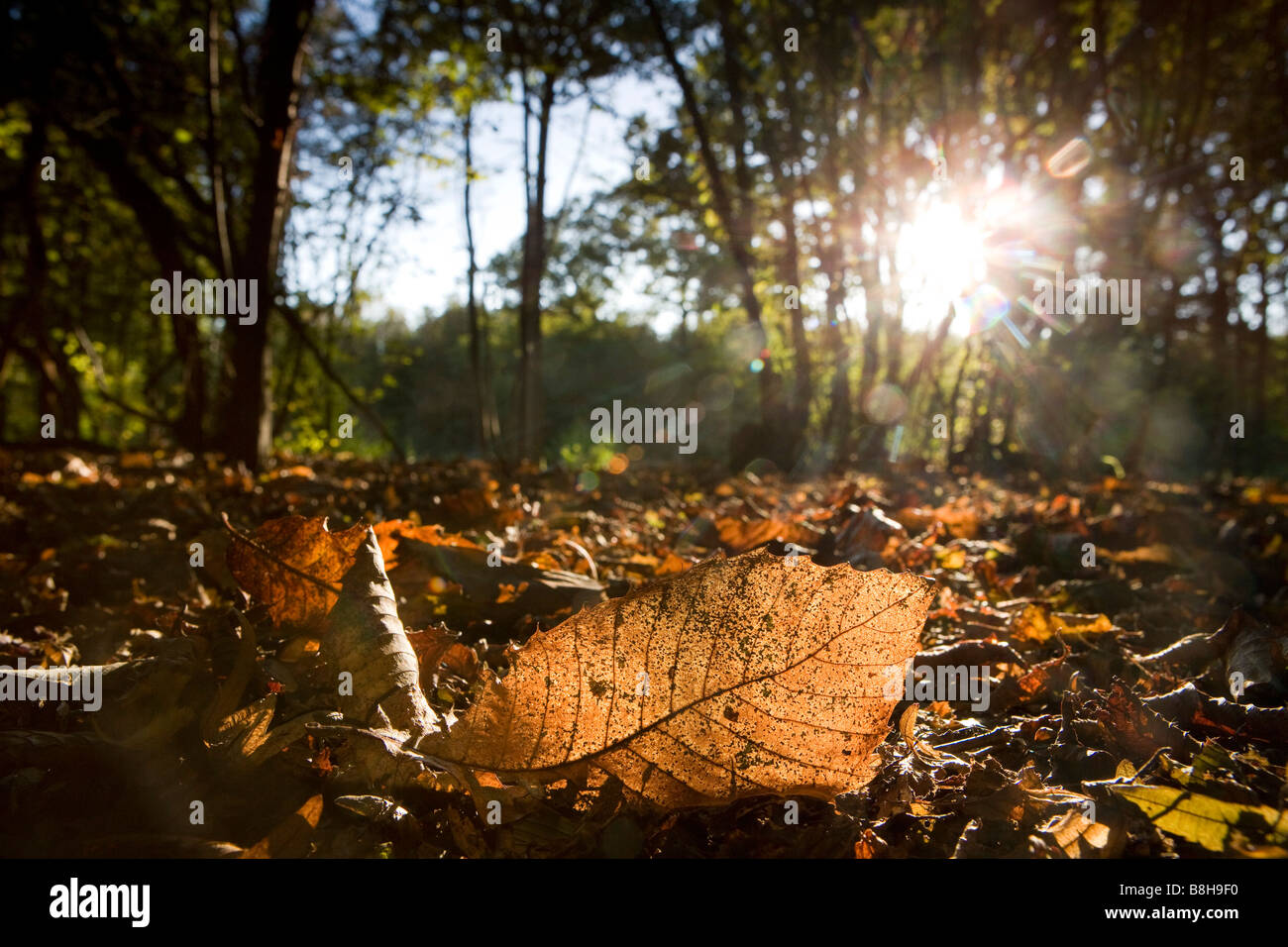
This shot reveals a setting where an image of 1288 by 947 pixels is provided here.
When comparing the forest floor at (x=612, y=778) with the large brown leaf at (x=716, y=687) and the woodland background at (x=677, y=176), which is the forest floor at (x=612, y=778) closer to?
the large brown leaf at (x=716, y=687)

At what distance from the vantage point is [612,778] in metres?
0.94

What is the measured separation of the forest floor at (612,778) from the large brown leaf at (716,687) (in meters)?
0.07

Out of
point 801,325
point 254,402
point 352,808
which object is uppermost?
point 801,325

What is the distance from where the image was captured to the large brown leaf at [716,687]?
90 centimetres

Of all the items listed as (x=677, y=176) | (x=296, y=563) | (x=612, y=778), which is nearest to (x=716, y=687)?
(x=612, y=778)

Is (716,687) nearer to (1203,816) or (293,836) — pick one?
(293,836)

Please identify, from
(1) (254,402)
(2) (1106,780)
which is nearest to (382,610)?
(2) (1106,780)

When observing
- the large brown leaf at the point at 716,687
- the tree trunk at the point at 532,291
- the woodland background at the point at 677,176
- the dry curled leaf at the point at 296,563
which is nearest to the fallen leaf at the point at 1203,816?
the large brown leaf at the point at 716,687

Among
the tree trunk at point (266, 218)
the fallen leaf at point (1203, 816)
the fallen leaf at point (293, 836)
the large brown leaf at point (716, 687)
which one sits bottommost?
the fallen leaf at point (1203, 816)

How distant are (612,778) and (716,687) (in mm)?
177
